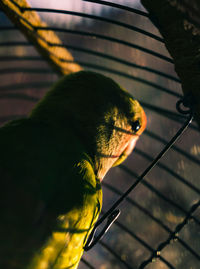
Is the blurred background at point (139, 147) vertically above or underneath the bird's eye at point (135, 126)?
underneath

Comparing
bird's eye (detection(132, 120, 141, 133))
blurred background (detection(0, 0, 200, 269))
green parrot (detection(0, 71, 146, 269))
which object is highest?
bird's eye (detection(132, 120, 141, 133))

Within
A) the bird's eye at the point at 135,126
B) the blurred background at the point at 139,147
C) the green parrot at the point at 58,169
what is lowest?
the blurred background at the point at 139,147

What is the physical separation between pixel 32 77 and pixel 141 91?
1.60ft

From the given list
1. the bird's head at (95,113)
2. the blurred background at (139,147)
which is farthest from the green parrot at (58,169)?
the blurred background at (139,147)

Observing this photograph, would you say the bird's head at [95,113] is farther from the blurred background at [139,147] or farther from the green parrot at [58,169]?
the blurred background at [139,147]

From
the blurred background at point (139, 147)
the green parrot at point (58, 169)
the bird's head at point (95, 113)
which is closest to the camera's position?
the green parrot at point (58, 169)

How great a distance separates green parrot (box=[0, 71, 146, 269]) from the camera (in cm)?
28

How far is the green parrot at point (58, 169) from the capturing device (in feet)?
0.93

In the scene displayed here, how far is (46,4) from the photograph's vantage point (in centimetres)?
60

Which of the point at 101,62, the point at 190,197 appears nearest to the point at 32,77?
the point at 101,62

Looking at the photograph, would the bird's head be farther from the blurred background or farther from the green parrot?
the blurred background

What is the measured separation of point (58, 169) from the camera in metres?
0.32

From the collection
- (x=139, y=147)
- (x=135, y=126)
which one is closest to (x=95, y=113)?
(x=135, y=126)

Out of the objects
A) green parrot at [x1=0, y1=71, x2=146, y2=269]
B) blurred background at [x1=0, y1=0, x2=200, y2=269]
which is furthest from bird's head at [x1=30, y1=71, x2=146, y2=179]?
blurred background at [x1=0, y1=0, x2=200, y2=269]
